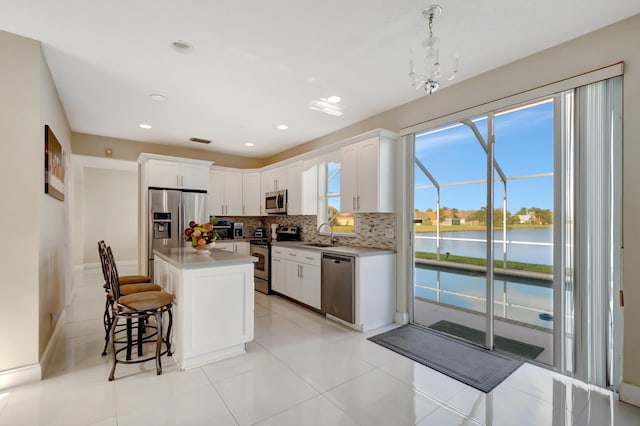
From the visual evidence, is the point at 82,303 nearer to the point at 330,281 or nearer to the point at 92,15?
the point at 330,281

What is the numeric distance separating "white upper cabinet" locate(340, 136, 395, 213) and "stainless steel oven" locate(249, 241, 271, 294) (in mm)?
1886

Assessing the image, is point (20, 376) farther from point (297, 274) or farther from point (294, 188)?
point (294, 188)

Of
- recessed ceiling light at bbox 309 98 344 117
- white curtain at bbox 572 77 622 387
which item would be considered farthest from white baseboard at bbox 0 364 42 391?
white curtain at bbox 572 77 622 387

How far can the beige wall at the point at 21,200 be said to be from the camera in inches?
88.9

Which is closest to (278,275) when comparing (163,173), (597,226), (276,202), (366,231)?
(276,202)

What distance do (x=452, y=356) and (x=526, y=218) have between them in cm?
162

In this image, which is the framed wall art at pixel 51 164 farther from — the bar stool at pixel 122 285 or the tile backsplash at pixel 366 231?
the tile backsplash at pixel 366 231

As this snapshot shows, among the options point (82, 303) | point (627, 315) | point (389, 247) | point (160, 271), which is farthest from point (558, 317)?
point (82, 303)

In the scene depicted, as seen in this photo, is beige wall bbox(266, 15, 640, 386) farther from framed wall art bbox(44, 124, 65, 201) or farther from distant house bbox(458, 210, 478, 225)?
framed wall art bbox(44, 124, 65, 201)

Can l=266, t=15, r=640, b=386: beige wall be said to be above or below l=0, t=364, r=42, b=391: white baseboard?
above

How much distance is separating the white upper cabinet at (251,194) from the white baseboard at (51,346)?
134 inches

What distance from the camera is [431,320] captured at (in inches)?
148

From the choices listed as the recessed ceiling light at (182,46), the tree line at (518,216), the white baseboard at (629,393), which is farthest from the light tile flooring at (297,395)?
the recessed ceiling light at (182,46)

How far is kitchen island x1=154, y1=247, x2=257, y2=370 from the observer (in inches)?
101
